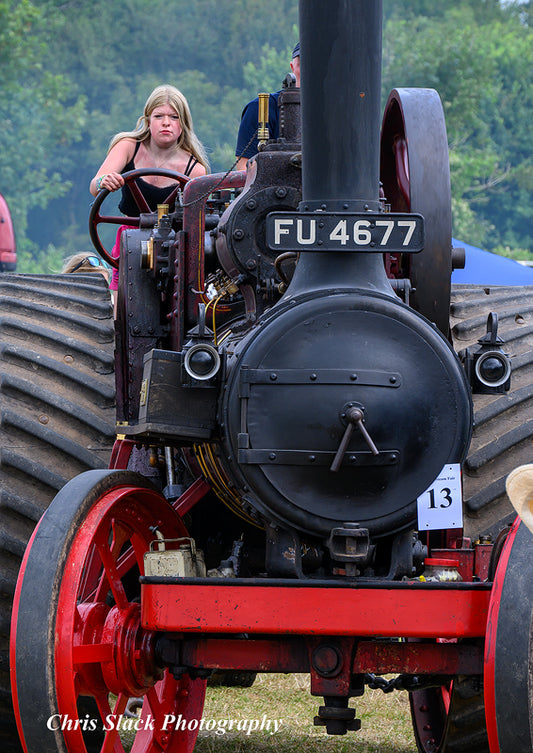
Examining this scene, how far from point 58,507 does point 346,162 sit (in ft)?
3.62

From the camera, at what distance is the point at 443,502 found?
316 centimetres

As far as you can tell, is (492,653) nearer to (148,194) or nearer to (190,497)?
(190,497)

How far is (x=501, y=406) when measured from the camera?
384 cm

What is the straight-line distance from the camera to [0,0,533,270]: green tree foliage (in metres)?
30.1

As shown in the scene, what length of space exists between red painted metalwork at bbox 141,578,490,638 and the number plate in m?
0.84

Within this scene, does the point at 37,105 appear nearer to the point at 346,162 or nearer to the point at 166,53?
the point at 166,53

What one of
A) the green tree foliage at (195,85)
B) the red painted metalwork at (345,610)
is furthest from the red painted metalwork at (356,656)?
the green tree foliage at (195,85)

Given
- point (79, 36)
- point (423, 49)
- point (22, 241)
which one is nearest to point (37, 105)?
point (22, 241)

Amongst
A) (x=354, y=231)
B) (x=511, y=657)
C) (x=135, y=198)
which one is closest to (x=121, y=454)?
(x=354, y=231)

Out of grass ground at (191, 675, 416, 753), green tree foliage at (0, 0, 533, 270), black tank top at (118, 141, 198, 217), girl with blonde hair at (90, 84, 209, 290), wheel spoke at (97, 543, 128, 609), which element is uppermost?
green tree foliage at (0, 0, 533, 270)

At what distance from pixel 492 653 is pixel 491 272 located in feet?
27.6

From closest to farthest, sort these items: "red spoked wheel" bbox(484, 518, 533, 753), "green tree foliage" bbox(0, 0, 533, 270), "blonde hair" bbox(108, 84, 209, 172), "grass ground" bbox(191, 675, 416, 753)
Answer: "red spoked wheel" bbox(484, 518, 533, 753)
"grass ground" bbox(191, 675, 416, 753)
"blonde hair" bbox(108, 84, 209, 172)
"green tree foliage" bbox(0, 0, 533, 270)

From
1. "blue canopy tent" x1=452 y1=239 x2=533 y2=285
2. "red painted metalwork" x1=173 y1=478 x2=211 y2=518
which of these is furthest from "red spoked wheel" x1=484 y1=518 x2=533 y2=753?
"blue canopy tent" x1=452 y1=239 x2=533 y2=285

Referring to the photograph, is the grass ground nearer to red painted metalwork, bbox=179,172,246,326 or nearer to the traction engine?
the traction engine
